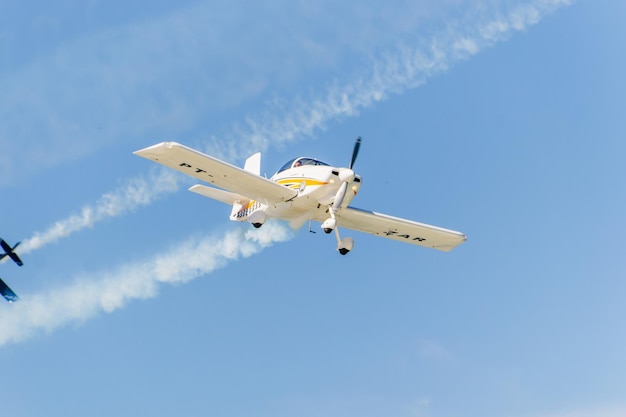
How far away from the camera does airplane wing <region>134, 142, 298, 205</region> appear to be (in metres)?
33.2

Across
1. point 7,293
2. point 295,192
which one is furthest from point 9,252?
point 295,192

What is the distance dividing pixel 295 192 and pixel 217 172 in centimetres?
339

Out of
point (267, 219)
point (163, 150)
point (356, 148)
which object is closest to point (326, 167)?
point (356, 148)

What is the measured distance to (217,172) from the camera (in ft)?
114

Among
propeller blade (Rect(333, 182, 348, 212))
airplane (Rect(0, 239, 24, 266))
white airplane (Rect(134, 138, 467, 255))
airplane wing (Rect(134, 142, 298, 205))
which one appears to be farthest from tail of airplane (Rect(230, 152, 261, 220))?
airplane (Rect(0, 239, 24, 266))

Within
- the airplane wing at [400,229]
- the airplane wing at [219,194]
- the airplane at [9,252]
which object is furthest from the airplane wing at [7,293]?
the airplane wing at [400,229]

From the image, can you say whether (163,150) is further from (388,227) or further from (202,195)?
(388,227)

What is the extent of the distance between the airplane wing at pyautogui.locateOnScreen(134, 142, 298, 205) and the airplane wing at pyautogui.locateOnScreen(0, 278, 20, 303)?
1350 cm

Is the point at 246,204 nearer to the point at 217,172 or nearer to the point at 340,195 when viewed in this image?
the point at 217,172

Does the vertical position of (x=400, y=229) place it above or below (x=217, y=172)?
above

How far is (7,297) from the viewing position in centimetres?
4216

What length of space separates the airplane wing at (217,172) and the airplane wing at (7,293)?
1350 centimetres

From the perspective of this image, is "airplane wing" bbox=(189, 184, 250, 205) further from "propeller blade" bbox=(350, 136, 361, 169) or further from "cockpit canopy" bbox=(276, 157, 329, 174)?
"propeller blade" bbox=(350, 136, 361, 169)

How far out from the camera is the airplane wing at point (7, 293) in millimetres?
42125
